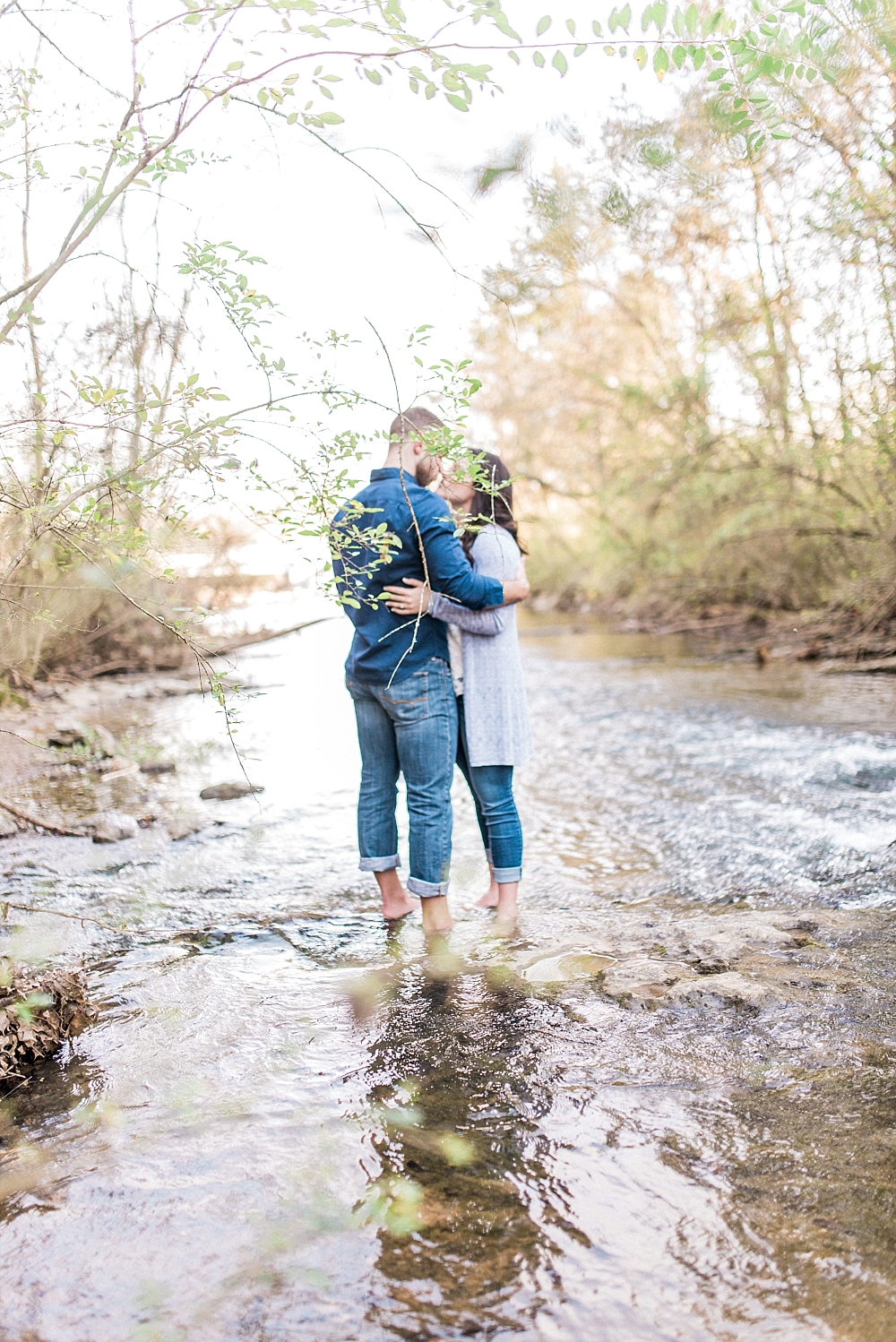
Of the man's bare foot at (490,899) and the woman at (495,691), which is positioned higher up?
the woman at (495,691)

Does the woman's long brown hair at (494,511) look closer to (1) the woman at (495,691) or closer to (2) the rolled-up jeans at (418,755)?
(1) the woman at (495,691)

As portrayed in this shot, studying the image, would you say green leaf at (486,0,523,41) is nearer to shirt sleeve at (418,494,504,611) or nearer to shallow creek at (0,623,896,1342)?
shirt sleeve at (418,494,504,611)

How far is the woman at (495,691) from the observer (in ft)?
13.2

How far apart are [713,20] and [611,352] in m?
19.3

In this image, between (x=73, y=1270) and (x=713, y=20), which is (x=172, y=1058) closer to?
(x=73, y=1270)

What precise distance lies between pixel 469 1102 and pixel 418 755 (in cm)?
156

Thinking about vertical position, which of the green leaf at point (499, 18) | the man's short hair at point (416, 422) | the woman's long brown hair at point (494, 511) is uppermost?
the green leaf at point (499, 18)

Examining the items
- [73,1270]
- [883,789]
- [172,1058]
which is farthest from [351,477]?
[883,789]

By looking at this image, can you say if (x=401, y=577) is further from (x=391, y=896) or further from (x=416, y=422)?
(x=391, y=896)

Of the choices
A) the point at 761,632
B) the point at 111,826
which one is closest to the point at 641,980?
the point at 111,826

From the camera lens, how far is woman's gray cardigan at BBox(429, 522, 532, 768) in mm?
4027

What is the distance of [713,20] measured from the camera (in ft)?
Answer: 7.82

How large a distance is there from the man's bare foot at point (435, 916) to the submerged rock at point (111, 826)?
231 cm

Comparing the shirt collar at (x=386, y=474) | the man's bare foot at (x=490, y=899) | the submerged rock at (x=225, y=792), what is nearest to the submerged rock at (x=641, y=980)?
the man's bare foot at (x=490, y=899)
